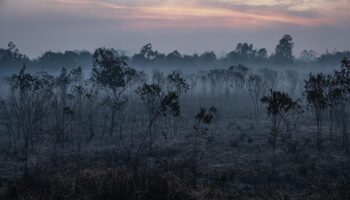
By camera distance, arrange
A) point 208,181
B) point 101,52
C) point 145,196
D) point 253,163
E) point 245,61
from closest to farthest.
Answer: point 145,196 < point 208,181 < point 253,163 < point 101,52 < point 245,61

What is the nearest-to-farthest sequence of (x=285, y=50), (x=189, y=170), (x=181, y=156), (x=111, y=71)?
1. (x=189, y=170)
2. (x=181, y=156)
3. (x=111, y=71)
4. (x=285, y=50)

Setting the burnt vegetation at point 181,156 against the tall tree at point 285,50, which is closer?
the burnt vegetation at point 181,156

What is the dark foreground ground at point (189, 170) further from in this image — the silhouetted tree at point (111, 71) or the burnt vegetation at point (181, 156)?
the silhouetted tree at point (111, 71)

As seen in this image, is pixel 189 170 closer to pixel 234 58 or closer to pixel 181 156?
pixel 181 156

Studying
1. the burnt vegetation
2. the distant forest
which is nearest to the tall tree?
the distant forest

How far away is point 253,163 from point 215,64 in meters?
94.3

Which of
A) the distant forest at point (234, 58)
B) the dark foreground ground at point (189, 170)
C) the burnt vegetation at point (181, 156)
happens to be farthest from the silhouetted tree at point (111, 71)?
the distant forest at point (234, 58)

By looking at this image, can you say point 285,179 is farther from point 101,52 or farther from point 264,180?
point 101,52

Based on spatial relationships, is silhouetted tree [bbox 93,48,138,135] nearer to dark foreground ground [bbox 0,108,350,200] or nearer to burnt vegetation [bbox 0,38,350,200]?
burnt vegetation [bbox 0,38,350,200]

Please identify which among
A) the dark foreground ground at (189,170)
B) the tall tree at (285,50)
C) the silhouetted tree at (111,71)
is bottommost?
the dark foreground ground at (189,170)

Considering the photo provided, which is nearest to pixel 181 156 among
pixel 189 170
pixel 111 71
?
pixel 189 170

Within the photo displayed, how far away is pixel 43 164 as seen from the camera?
23.4 m

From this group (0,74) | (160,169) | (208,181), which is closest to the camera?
(208,181)

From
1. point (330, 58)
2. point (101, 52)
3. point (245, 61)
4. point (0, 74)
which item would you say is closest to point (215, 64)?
point (245, 61)
